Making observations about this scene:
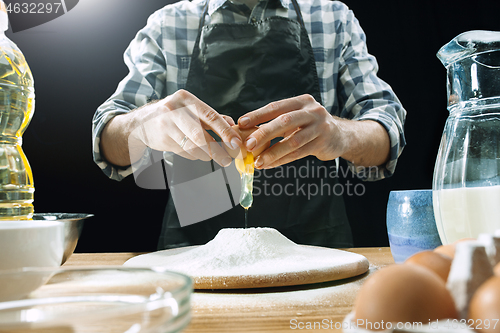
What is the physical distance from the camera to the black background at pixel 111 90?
207 centimetres

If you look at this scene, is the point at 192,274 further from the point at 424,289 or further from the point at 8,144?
the point at 8,144

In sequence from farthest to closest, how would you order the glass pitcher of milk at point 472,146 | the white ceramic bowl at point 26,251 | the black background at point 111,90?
the black background at point 111,90 < the glass pitcher of milk at point 472,146 < the white ceramic bowl at point 26,251

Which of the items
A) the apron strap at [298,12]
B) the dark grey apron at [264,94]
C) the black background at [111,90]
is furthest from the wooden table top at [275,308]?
the black background at [111,90]

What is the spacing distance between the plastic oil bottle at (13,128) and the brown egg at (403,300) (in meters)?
0.64

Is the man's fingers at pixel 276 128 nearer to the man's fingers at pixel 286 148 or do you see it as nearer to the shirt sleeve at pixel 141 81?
the man's fingers at pixel 286 148

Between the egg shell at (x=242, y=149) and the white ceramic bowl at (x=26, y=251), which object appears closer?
the white ceramic bowl at (x=26, y=251)

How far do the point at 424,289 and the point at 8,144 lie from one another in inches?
32.5

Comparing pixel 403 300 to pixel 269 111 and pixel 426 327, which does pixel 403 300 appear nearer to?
pixel 426 327

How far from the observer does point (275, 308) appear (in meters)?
0.40

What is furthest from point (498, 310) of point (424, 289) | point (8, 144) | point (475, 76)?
point (8, 144)

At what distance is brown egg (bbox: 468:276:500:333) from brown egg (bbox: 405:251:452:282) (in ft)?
0.10

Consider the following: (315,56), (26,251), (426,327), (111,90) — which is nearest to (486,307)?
(426,327)

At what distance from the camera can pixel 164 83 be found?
1350mm

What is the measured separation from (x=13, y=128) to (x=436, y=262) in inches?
33.1
